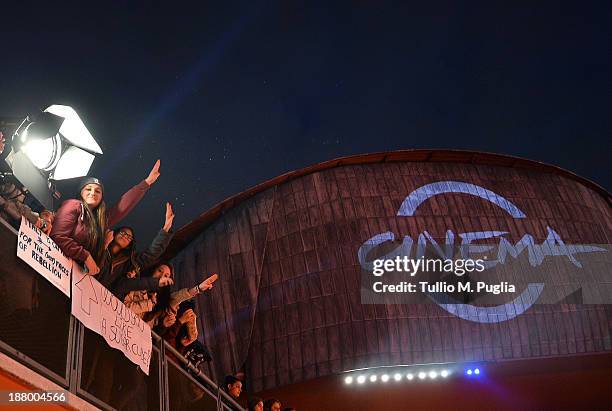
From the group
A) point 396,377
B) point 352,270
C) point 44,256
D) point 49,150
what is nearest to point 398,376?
point 396,377

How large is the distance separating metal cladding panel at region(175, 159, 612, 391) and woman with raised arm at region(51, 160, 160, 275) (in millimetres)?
17519

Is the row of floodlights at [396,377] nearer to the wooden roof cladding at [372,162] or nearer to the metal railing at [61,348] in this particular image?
the wooden roof cladding at [372,162]

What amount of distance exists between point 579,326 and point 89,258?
20.7 m

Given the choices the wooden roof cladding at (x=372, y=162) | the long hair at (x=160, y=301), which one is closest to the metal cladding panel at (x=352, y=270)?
the wooden roof cladding at (x=372, y=162)

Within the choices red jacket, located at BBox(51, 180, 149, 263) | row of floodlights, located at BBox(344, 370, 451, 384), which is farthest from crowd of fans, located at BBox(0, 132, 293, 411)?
row of floodlights, located at BBox(344, 370, 451, 384)

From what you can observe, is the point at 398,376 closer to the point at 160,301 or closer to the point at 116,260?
the point at 160,301

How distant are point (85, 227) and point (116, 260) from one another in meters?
1.27

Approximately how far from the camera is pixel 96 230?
6039mm

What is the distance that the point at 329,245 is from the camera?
80.4ft

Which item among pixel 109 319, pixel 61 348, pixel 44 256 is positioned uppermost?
pixel 44 256

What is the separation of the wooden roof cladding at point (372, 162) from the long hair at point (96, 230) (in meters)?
20.0

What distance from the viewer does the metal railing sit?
468 cm

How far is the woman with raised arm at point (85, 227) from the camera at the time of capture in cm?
568

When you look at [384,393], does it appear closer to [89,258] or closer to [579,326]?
[579,326]
